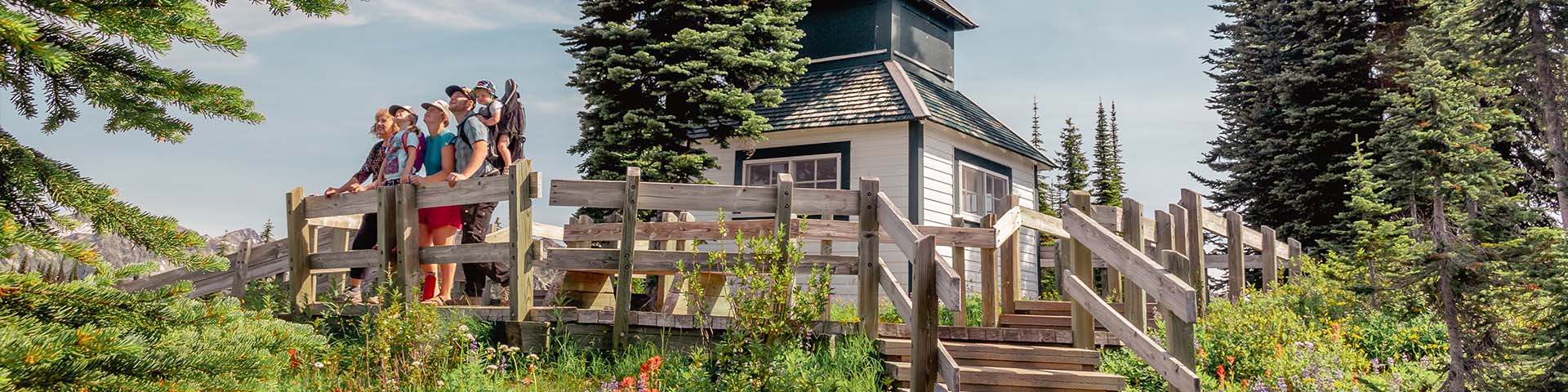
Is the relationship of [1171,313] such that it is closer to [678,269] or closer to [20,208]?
[678,269]

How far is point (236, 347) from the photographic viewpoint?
2496mm

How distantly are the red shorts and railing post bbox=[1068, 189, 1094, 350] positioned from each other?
16.6 feet

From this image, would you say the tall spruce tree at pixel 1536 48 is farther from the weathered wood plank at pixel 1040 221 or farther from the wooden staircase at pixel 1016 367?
the wooden staircase at pixel 1016 367

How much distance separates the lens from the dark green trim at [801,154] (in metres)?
17.6

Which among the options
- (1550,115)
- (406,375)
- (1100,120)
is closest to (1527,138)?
(1550,115)

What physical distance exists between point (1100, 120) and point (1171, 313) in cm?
3672

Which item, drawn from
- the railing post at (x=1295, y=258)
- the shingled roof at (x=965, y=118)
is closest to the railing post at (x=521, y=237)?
the shingled roof at (x=965, y=118)

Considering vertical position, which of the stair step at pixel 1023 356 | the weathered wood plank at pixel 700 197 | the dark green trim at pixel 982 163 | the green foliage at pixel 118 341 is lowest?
the stair step at pixel 1023 356

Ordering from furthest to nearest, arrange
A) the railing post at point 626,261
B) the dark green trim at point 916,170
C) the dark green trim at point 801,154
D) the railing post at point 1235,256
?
the dark green trim at point 801,154, the dark green trim at point 916,170, the railing post at point 1235,256, the railing post at point 626,261

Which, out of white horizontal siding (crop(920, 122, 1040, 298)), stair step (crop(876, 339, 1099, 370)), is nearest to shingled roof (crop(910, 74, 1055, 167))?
white horizontal siding (crop(920, 122, 1040, 298))

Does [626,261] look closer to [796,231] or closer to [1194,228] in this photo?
[796,231]

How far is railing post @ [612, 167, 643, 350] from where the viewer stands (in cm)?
776

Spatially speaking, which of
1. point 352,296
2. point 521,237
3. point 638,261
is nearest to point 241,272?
point 352,296

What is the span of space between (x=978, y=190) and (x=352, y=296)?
1249 cm
